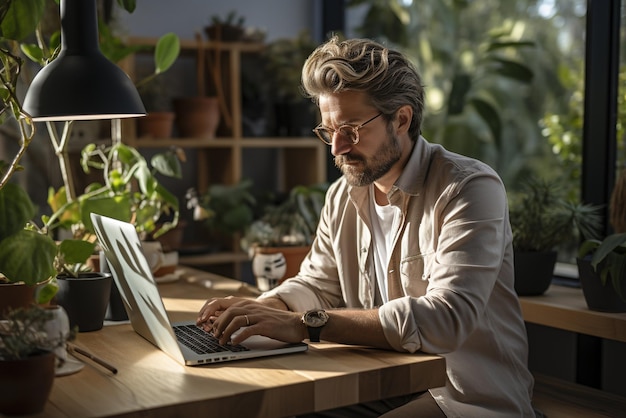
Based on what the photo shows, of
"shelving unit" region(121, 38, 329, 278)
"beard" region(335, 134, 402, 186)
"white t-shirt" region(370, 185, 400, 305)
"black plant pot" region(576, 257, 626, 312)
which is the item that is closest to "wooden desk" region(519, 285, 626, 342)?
"black plant pot" region(576, 257, 626, 312)

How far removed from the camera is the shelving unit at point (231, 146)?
3.66 meters

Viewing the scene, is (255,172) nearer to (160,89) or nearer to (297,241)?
(160,89)

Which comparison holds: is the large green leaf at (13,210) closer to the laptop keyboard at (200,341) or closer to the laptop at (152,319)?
the laptop at (152,319)

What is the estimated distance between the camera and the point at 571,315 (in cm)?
241

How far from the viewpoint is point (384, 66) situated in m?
2.10

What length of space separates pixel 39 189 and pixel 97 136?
34 cm

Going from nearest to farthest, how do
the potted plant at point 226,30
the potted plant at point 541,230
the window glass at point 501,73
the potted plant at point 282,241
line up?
the potted plant at point 541,230
the potted plant at point 282,241
the window glass at point 501,73
the potted plant at point 226,30

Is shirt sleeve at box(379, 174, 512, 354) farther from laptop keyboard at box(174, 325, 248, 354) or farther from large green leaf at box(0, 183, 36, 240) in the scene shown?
large green leaf at box(0, 183, 36, 240)

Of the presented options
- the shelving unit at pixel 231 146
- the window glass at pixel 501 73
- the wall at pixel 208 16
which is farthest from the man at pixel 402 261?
the wall at pixel 208 16

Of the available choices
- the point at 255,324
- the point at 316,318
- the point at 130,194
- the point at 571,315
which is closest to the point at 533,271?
the point at 571,315

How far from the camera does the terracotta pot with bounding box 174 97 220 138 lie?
3.71 meters

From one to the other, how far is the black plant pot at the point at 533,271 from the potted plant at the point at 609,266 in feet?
0.55

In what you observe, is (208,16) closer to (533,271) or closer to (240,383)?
(533,271)

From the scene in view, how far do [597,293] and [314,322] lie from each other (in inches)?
37.9
